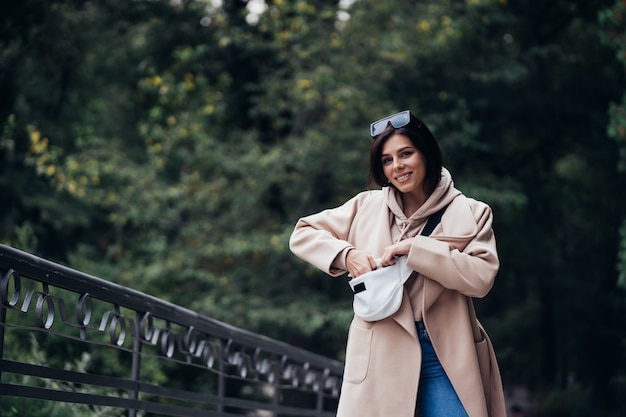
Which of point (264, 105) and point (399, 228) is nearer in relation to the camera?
point (399, 228)

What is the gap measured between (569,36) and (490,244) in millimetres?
16450

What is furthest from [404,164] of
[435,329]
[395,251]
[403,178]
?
[435,329]

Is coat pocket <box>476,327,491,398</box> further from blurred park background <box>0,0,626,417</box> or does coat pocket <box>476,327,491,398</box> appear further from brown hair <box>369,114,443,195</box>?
blurred park background <box>0,0,626,417</box>

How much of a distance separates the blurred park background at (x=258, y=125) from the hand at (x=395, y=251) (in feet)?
27.5

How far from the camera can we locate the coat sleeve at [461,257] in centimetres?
288

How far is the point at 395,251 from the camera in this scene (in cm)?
295

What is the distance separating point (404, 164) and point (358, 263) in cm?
39

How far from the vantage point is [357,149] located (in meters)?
12.9

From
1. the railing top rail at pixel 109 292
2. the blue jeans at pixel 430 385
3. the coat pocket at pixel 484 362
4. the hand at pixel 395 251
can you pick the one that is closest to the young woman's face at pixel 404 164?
the hand at pixel 395 251

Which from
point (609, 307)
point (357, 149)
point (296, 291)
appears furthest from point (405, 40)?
point (609, 307)

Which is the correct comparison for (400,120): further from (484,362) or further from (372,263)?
(484,362)

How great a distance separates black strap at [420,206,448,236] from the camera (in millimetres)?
3089

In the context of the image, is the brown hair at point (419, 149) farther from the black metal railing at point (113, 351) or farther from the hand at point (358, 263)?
the black metal railing at point (113, 351)

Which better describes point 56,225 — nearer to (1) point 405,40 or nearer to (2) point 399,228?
(1) point 405,40
